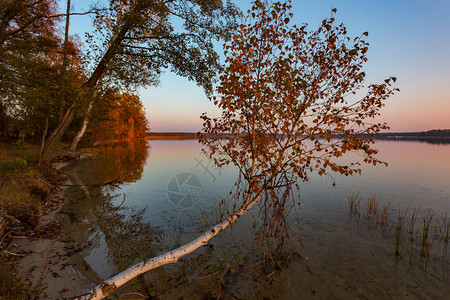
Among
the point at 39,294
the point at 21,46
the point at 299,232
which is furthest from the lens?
the point at 21,46

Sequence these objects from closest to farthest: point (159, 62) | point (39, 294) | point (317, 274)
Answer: point (39, 294) → point (317, 274) → point (159, 62)

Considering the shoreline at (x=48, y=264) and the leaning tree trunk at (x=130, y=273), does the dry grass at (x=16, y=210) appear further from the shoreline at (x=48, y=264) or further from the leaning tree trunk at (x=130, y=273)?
the leaning tree trunk at (x=130, y=273)

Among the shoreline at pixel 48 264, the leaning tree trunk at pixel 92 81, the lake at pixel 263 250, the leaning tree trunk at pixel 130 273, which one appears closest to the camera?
the leaning tree trunk at pixel 130 273

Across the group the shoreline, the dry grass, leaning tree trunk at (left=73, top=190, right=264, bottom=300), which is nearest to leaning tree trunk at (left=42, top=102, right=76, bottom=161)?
the dry grass

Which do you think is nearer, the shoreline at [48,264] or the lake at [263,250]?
the shoreline at [48,264]

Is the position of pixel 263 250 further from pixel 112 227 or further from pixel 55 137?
pixel 55 137

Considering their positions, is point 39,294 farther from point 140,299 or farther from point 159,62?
point 159,62

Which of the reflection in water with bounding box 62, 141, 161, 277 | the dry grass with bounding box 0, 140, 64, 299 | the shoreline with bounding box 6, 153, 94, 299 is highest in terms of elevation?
the dry grass with bounding box 0, 140, 64, 299

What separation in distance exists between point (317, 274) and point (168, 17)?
14363 mm

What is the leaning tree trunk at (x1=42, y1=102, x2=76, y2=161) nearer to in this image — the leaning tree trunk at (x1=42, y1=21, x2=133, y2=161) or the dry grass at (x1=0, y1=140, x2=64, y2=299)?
the leaning tree trunk at (x1=42, y1=21, x2=133, y2=161)

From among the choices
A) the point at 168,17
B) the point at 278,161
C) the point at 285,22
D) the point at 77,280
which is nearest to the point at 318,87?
the point at 285,22

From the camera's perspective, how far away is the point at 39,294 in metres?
5.06

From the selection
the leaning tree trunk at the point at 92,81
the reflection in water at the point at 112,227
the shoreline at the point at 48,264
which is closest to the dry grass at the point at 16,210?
the shoreline at the point at 48,264

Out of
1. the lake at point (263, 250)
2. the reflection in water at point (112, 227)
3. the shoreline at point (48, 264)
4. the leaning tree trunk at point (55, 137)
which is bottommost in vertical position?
the lake at point (263, 250)
